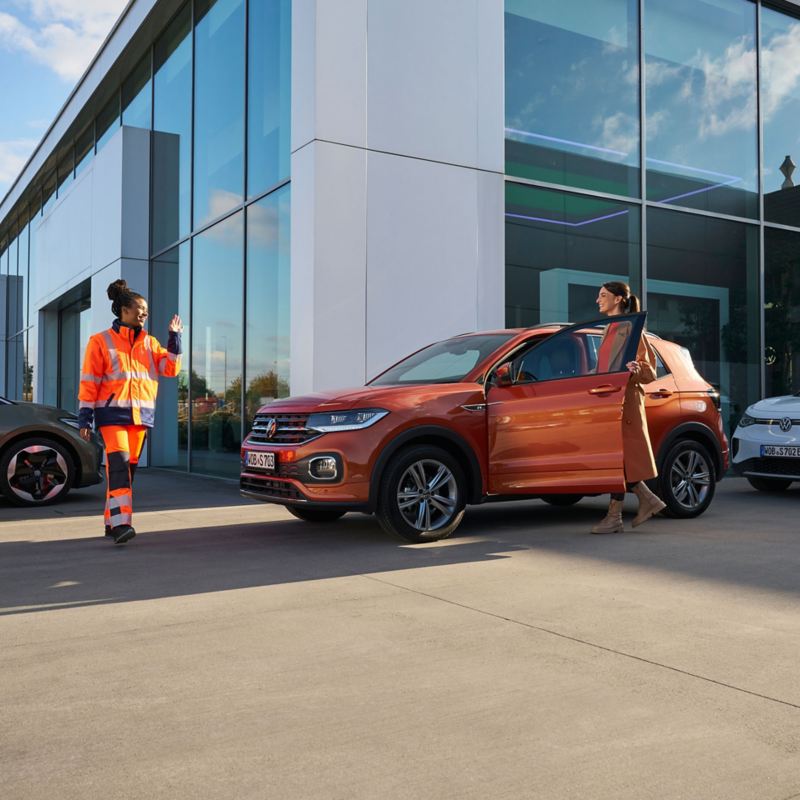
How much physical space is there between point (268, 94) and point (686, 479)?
703 centimetres

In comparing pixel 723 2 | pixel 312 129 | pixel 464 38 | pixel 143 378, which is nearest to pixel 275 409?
pixel 143 378

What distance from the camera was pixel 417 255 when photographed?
33.1 feet

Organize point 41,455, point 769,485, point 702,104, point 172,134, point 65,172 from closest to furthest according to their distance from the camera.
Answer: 1. point 41,455
2. point 769,485
3. point 702,104
4. point 172,134
5. point 65,172

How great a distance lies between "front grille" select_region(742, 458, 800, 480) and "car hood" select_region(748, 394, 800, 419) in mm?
465

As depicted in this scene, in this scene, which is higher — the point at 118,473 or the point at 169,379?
the point at 169,379

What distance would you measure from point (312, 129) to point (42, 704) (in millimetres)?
7552

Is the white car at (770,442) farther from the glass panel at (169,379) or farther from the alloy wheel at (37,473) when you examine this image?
the glass panel at (169,379)

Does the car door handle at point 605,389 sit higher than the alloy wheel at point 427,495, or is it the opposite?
the car door handle at point 605,389

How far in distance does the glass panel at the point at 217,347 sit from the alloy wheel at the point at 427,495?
571cm

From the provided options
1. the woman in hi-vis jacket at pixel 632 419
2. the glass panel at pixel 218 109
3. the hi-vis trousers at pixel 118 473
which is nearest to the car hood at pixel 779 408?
the woman in hi-vis jacket at pixel 632 419

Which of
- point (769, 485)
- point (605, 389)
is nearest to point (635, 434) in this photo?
point (605, 389)

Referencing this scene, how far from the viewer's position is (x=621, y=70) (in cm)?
1246

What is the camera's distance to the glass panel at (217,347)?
12.0 meters

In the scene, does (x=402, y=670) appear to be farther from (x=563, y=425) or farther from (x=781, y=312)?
(x=781, y=312)
